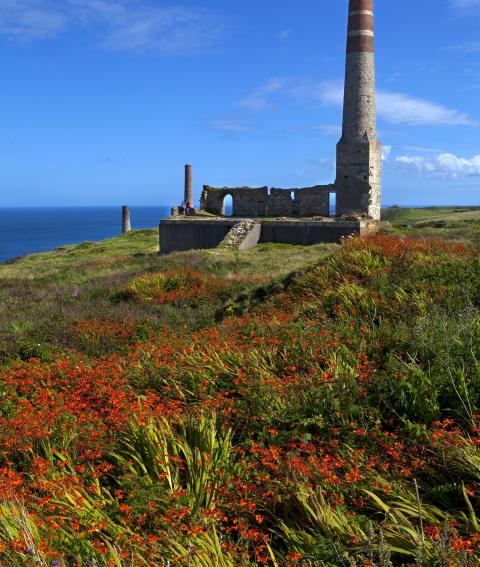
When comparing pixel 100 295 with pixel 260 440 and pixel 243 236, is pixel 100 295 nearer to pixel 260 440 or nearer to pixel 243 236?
pixel 260 440

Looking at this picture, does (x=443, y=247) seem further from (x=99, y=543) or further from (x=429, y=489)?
(x=99, y=543)

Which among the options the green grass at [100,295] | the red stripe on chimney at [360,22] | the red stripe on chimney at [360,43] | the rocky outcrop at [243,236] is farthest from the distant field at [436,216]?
the green grass at [100,295]

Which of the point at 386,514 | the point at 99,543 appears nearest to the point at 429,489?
the point at 386,514

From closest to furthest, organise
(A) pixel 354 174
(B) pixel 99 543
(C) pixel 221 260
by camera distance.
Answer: (B) pixel 99 543, (C) pixel 221 260, (A) pixel 354 174

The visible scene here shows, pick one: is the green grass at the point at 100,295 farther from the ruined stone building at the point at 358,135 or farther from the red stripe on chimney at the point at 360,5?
the red stripe on chimney at the point at 360,5

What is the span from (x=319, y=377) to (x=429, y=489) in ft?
7.37

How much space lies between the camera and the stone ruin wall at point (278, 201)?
4009cm

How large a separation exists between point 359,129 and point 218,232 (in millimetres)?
11426

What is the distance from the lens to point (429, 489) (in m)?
4.89

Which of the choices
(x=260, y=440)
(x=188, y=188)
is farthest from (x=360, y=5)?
(x=260, y=440)

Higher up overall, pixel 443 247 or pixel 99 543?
pixel 443 247

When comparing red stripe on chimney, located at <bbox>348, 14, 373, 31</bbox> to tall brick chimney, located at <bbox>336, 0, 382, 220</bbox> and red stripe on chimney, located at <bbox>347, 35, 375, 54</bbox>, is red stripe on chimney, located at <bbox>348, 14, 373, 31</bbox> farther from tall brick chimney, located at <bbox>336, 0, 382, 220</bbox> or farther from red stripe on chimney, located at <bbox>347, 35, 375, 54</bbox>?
red stripe on chimney, located at <bbox>347, 35, 375, 54</bbox>

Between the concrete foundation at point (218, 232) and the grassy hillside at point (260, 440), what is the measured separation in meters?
17.7

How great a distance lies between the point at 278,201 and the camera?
138 feet
